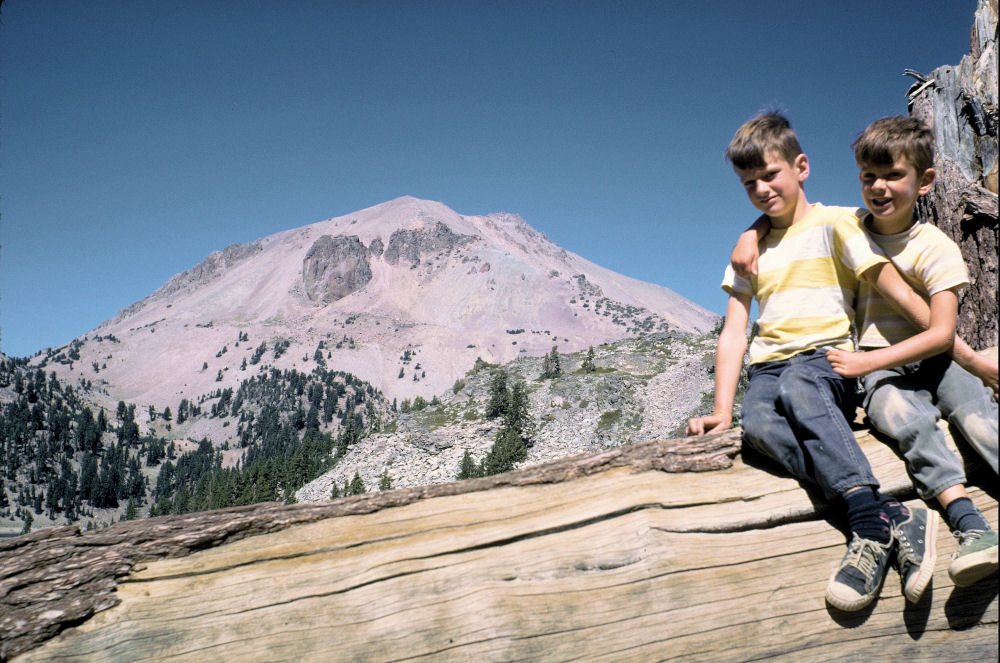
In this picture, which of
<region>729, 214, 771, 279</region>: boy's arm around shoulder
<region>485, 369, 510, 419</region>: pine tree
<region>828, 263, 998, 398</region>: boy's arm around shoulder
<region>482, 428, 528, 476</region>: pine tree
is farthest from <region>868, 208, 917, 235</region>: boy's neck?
<region>485, 369, 510, 419</region>: pine tree

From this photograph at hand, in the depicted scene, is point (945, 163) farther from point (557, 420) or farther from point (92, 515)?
point (92, 515)

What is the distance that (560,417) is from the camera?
125000mm

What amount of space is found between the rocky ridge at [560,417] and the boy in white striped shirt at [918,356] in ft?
310

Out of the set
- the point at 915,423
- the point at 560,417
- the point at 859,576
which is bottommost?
the point at 560,417

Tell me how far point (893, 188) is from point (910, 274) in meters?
0.50

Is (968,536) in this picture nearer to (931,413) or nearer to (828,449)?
(931,413)

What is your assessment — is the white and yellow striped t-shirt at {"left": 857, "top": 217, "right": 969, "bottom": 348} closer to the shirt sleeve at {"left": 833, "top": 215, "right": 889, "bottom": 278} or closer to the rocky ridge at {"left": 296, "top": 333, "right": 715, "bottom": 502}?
the shirt sleeve at {"left": 833, "top": 215, "right": 889, "bottom": 278}

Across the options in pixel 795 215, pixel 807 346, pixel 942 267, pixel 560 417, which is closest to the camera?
pixel 942 267

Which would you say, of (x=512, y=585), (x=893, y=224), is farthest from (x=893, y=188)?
(x=512, y=585)

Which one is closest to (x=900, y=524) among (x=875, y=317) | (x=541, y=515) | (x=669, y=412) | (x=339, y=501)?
(x=875, y=317)

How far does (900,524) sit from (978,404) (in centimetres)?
79

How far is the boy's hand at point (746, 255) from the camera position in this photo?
3.72 meters

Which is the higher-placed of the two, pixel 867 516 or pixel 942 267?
pixel 942 267

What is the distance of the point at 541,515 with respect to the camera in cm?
328
